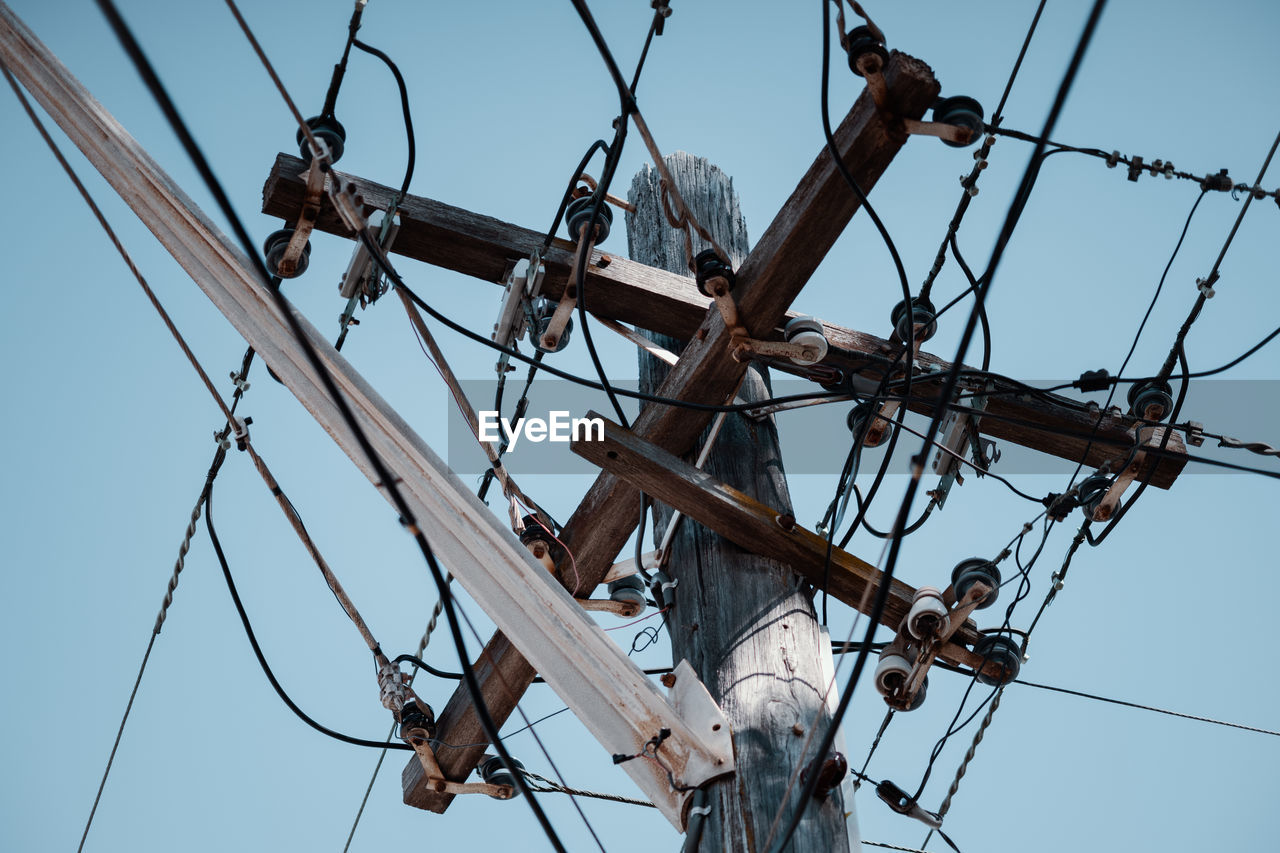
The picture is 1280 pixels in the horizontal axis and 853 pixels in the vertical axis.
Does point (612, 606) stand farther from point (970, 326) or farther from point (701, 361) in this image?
point (970, 326)

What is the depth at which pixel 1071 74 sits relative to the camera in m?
1.40

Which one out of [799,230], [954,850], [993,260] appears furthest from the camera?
[954,850]

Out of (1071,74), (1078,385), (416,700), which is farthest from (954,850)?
(1071,74)

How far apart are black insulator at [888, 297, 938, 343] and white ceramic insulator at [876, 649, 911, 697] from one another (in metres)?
1.02

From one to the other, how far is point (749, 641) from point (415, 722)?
3.96ft

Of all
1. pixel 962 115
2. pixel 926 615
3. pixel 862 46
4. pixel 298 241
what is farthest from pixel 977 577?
pixel 298 241

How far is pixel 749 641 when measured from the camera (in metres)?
2.98

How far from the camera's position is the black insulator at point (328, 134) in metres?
3.37

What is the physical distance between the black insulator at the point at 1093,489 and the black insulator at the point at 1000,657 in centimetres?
57

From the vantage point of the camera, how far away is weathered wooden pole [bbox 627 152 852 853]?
265 cm

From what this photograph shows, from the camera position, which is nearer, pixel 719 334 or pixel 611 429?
pixel 611 429

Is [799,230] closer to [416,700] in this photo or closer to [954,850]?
[416,700]

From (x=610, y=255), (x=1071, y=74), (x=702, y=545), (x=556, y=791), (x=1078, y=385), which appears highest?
(x=1078, y=385)

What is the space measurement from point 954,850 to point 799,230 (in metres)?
2.13
